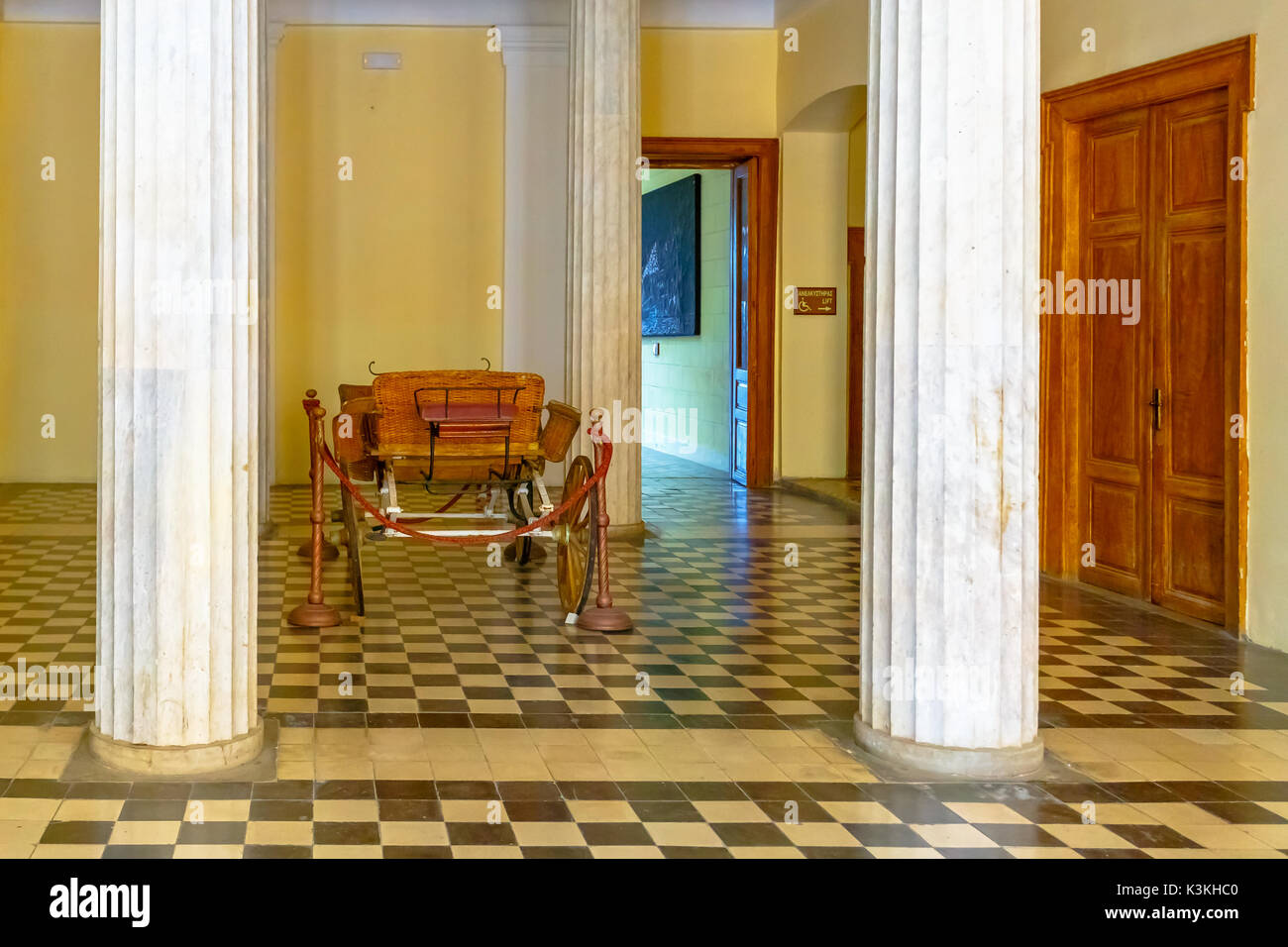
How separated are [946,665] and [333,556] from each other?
5760 millimetres

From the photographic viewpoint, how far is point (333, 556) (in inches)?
384

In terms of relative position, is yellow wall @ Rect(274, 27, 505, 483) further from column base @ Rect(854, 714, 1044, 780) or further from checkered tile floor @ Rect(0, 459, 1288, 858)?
column base @ Rect(854, 714, 1044, 780)

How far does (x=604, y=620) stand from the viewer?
739 cm

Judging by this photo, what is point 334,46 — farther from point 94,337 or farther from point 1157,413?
point 1157,413

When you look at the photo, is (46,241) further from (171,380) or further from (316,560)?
(171,380)

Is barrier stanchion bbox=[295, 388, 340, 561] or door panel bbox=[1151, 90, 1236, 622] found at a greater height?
door panel bbox=[1151, 90, 1236, 622]

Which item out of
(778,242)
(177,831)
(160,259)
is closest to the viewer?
(177,831)

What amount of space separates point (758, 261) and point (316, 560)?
25.7 ft

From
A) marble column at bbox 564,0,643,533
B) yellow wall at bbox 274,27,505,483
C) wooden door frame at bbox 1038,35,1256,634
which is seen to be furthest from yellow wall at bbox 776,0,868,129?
wooden door frame at bbox 1038,35,1256,634

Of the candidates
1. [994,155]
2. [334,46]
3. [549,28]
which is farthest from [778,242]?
[994,155]

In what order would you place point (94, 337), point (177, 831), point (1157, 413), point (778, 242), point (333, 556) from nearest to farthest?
point (177, 831) → point (1157, 413) → point (333, 556) → point (94, 337) → point (778, 242)

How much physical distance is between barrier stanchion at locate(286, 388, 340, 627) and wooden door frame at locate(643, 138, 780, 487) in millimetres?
7252

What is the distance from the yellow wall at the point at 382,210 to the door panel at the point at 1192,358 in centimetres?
747

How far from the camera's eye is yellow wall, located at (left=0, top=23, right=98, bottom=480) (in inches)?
527
